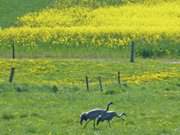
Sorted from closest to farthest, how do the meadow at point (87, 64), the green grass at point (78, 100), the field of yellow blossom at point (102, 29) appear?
the green grass at point (78, 100)
the meadow at point (87, 64)
the field of yellow blossom at point (102, 29)

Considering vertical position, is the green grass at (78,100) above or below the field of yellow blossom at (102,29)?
below

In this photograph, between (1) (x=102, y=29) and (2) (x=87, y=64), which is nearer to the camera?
(2) (x=87, y=64)

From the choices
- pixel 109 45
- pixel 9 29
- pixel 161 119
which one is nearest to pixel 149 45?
pixel 109 45

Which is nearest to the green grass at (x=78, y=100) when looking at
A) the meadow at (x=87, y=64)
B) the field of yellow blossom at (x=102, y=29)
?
the meadow at (x=87, y=64)

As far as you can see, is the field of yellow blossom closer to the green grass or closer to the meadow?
the meadow

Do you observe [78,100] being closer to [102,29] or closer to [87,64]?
[87,64]

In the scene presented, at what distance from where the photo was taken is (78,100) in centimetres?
2542

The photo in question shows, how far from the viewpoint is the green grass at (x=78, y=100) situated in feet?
62.0

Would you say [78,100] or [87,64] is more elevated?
[78,100]

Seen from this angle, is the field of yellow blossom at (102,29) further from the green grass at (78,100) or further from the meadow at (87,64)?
the green grass at (78,100)

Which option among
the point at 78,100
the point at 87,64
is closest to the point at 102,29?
the point at 87,64

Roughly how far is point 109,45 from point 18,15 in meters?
12.3

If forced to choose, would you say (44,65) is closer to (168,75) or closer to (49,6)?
(168,75)

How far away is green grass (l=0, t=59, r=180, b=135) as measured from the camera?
744 inches
